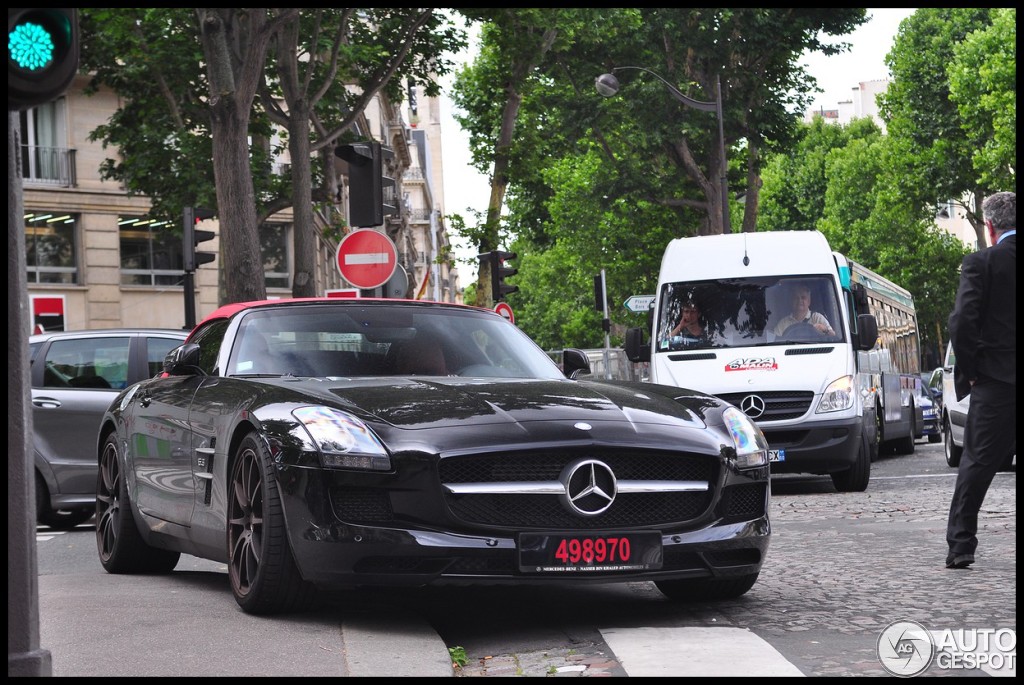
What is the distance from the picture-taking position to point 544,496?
20.1ft

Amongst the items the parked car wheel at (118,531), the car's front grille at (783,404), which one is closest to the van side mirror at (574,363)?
the parked car wheel at (118,531)

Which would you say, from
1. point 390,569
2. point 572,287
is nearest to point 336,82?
point 390,569

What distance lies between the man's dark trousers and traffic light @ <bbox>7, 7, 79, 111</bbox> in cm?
519

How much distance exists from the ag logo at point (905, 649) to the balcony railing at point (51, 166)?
35911mm

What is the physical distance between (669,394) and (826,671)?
2.34 m

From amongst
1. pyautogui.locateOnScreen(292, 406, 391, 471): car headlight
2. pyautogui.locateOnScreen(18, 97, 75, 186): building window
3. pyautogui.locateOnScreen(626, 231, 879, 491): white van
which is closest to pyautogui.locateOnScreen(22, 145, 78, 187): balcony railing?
pyautogui.locateOnScreen(18, 97, 75, 186): building window

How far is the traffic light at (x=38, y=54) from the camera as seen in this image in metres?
4.40

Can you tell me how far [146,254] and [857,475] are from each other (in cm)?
2910

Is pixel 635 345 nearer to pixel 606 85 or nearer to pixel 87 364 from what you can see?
pixel 87 364

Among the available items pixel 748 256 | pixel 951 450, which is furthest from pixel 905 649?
pixel 951 450

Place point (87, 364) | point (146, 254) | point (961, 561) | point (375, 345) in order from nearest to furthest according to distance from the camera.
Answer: point (375, 345)
point (961, 561)
point (87, 364)
point (146, 254)

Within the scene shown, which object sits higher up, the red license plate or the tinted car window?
the tinted car window

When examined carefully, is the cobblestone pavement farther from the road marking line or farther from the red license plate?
the red license plate

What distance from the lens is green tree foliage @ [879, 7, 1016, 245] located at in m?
50.9
